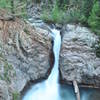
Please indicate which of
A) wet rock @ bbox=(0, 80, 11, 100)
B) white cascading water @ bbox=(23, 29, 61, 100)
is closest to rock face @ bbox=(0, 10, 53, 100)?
wet rock @ bbox=(0, 80, 11, 100)

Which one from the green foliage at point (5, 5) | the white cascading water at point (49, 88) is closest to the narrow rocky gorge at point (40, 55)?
the white cascading water at point (49, 88)

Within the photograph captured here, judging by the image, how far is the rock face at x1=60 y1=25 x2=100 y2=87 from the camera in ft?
61.0

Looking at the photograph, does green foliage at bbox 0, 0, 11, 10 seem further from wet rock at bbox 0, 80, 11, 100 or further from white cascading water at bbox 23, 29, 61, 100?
wet rock at bbox 0, 80, 11, 100

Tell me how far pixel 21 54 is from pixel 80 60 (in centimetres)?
399

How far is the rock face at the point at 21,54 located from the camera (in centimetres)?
1555

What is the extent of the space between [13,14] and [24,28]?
1329mm

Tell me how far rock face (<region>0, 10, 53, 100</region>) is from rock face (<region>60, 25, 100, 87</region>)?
1.26 m

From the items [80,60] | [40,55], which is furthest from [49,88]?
[80,60]

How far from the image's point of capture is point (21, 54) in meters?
18.1

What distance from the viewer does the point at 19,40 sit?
18250 mm

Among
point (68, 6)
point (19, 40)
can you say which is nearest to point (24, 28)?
point (19, 40)

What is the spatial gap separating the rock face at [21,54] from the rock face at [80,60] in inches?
49.7

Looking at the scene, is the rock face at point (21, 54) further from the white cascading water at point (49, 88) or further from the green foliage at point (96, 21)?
the green foliage at point (96, 21)

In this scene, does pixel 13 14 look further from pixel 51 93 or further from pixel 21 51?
pixel 51 93
